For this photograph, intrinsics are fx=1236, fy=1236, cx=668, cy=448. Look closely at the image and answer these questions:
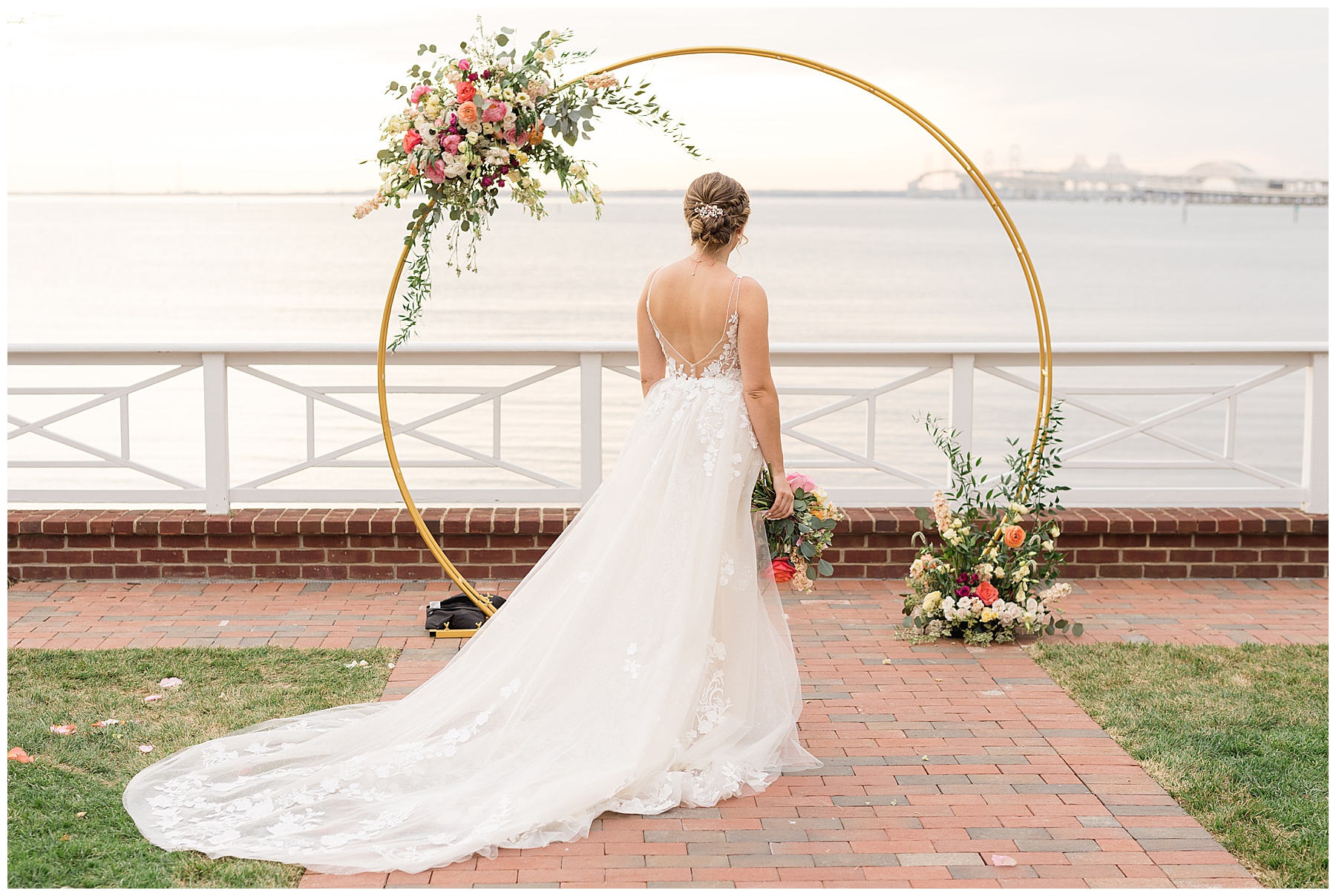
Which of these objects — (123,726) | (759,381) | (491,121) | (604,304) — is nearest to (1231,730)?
(759,381)

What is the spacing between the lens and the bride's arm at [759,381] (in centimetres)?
415

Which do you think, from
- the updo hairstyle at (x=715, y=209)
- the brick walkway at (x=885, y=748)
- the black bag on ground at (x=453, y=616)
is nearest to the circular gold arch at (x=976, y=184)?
the black bag on ground at (x=453, y=616)

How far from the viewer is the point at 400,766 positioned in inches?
154

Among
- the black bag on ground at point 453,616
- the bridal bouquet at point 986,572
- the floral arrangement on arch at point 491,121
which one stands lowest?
the black bag on ground at point 453,616

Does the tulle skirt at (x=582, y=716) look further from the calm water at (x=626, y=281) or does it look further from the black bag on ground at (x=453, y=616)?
the calm water at (x=626, y=281)

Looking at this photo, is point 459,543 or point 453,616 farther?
point 459,543

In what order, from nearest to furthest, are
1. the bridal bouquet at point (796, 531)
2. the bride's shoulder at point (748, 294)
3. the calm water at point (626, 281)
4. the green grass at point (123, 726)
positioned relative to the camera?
the green grass at point (123, 726)
the bride's shoulder at point (748, 294)
the bridal bouquet at point (796, 531)
the calm water at point (626, 281)

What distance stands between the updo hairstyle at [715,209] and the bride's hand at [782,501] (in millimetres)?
880

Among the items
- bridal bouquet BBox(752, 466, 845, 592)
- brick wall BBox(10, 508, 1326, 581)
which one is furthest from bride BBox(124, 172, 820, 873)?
brick wall BBox(10, 508, 1326, 581)

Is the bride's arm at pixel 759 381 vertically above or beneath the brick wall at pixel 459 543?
above

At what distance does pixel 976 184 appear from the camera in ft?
18.2

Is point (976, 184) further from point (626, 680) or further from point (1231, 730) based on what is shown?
point (626, 680)

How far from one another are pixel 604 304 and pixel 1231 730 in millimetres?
31774

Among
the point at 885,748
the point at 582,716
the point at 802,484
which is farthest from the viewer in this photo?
the point at 802,484
